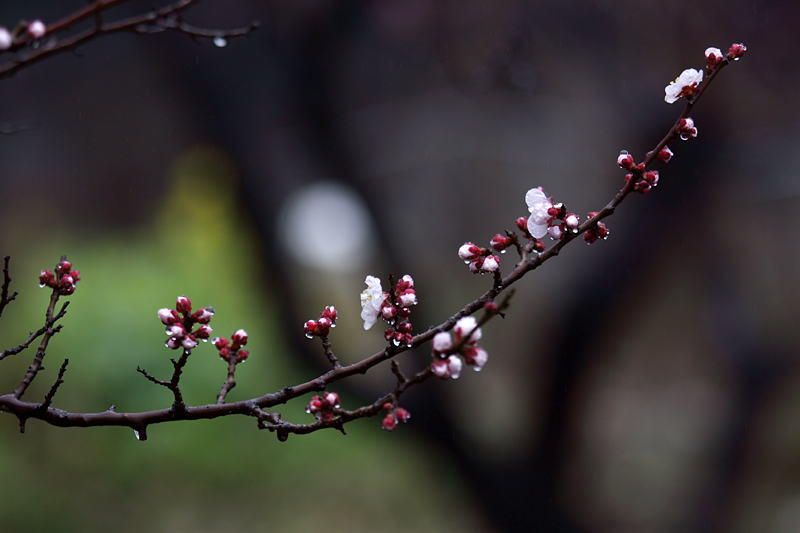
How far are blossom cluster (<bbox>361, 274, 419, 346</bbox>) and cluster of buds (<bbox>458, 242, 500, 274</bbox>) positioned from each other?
80mm

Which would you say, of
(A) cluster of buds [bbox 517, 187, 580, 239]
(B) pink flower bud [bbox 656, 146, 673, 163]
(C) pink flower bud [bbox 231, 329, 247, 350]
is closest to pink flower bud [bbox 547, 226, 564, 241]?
(A) cluster of buds [bbox 517, 187, 580, 239]

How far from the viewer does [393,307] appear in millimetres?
779

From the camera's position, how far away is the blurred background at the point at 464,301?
2699mm

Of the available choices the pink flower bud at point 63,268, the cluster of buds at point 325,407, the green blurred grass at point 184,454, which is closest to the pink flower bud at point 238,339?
the cluster of buds at point 325,407

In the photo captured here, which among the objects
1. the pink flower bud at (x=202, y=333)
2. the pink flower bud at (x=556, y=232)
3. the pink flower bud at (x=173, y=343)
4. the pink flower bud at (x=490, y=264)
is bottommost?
the pink flower bud at (x=173, y=343)

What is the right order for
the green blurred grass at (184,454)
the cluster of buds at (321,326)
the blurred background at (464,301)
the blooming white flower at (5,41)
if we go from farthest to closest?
the green blurred grass at (184,454) < the blurred background at (464,301) < the cluster of buds at (321,326) < the blooming white flower at (5,41)

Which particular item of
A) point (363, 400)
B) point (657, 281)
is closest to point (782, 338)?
point (657, 281)

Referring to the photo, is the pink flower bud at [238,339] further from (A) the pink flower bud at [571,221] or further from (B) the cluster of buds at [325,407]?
(A) the pink flower bud at [571,221]

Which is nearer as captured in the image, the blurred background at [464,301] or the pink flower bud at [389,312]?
the pink flower bud at [389,312]

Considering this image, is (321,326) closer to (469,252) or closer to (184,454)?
(469,252)

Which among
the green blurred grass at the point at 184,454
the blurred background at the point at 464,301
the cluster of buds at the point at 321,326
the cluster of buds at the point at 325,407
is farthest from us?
the green blurred grass at the point at 184,454

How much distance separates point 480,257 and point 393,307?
131 millimetres

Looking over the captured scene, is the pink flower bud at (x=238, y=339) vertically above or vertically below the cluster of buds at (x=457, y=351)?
above

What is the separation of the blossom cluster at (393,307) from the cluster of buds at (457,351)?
11 cm
